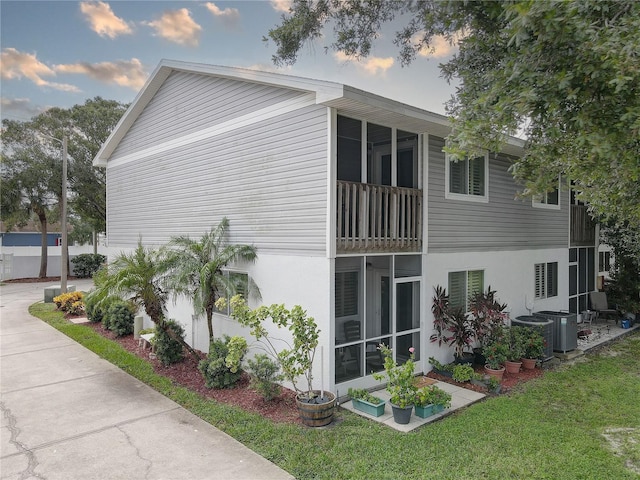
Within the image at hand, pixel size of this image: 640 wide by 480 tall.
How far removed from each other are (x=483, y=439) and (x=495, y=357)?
3.06 meters

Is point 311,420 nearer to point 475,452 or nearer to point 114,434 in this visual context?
point 475,452

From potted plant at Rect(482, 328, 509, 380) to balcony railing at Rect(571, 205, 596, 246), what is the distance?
648 cm

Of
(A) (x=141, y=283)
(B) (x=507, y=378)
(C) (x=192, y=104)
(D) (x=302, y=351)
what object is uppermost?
(C) (x=192, y=104)

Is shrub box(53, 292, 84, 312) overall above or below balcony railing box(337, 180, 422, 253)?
below

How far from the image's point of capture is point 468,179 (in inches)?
357

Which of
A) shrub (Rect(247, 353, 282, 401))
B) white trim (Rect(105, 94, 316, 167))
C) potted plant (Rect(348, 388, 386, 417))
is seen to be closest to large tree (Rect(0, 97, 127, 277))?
white trim (Rect(105, 94, 316, 167))

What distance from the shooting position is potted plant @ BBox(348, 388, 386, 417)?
20.6ft

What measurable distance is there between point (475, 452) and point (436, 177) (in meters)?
4.98

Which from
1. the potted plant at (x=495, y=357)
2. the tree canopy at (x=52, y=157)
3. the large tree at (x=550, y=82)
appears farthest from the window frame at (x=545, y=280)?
the tree canopy at (x=52, y=157)

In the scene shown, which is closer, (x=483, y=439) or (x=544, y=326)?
(x=483, y=439)

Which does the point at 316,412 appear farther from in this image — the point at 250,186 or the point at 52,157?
the point at 52,157

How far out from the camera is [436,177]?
325 inches

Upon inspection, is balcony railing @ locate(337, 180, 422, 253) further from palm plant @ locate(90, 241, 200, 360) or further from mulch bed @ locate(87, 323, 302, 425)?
palm plant @ locate(90, 241, 200, 360)

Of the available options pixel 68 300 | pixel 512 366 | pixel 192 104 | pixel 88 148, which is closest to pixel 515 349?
pixel 512 366
